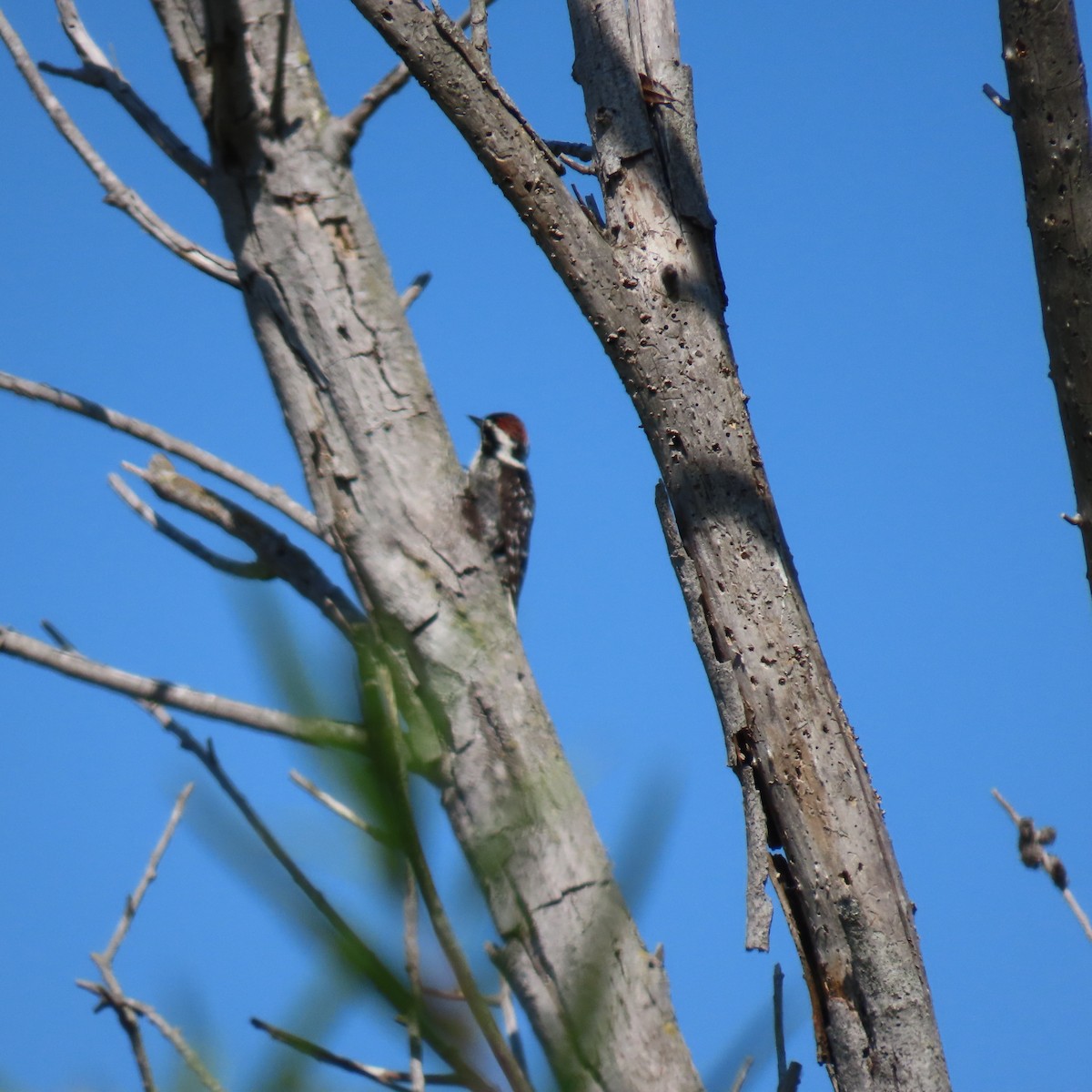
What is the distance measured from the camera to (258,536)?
237cm

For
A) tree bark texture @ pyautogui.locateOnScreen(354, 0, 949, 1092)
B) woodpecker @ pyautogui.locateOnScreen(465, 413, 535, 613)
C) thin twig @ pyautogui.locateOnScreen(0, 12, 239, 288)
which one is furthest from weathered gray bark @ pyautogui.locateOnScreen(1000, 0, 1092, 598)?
thin twig @ pyautogui.locateOnScreen(0, 12, 239, 288)

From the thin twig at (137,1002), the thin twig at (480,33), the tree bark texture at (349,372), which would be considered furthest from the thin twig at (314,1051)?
the thin twig at (480,33)

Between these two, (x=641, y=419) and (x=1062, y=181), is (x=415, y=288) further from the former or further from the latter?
(x=1062, y=181)

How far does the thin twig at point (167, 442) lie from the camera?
2.18m

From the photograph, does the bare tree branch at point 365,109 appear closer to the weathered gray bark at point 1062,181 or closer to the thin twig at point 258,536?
the thin twig at point 258,536

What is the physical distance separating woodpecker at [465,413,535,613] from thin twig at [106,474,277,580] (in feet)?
1.46

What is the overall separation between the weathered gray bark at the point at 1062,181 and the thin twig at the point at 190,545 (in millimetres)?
1481

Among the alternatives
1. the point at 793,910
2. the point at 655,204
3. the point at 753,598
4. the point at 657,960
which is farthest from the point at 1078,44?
the point at 657,960

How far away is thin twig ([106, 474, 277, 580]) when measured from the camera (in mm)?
2305

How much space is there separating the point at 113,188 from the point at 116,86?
23 centimetres

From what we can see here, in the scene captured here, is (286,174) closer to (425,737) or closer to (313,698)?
(425,737)

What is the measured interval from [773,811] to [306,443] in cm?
113

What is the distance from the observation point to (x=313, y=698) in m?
0.51

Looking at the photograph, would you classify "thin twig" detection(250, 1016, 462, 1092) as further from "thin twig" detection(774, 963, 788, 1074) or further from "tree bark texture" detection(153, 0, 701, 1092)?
"tree bark texture" detection(153, 0, 701, 1092)
